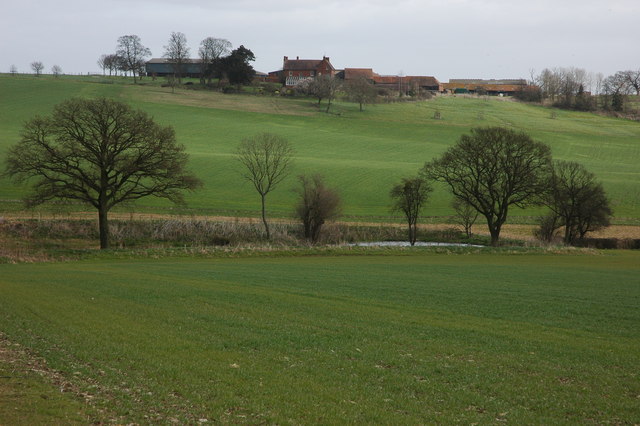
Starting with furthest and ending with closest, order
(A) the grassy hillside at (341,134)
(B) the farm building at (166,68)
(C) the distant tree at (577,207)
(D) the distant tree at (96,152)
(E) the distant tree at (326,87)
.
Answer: (B) the farm building at (166,68)
(E) the distant tree at (326,87)
(A) the grassy hillside at (341,134)
(C) the distant tree at (577,207)
(D) the distant tree at (96,152)

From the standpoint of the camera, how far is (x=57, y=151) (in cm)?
4294

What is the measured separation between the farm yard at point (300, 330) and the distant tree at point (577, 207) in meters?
8.22

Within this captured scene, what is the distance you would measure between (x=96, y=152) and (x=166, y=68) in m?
146

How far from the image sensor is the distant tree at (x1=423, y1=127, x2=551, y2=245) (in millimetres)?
57719

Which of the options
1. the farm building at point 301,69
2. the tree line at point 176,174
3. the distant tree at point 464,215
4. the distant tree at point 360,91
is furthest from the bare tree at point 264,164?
the farm building at point 301,69

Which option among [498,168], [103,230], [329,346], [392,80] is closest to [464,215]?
[498,168]

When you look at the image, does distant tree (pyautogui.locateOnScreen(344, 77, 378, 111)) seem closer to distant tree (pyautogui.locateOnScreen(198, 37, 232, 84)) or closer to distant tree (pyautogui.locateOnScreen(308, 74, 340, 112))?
distant tree (pyautogui.locateOnScreen(308, 74, 340, 112))

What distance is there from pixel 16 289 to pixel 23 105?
100 metres

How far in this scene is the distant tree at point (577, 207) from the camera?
5800cm

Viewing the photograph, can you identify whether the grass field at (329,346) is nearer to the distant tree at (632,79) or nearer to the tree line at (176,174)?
the tree line at (176,174)

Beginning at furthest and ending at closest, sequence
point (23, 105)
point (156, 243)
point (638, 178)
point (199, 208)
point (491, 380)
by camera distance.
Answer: point (23, 105) < point (638, 178) < point (199, 208) < point (156, 243) < point (491, 380)

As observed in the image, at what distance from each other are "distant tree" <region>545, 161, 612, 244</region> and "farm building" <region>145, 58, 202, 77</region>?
129 meters

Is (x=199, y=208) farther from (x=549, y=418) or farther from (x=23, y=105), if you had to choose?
(x=23, y=105)

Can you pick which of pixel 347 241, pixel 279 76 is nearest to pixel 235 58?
pixel 279 76
